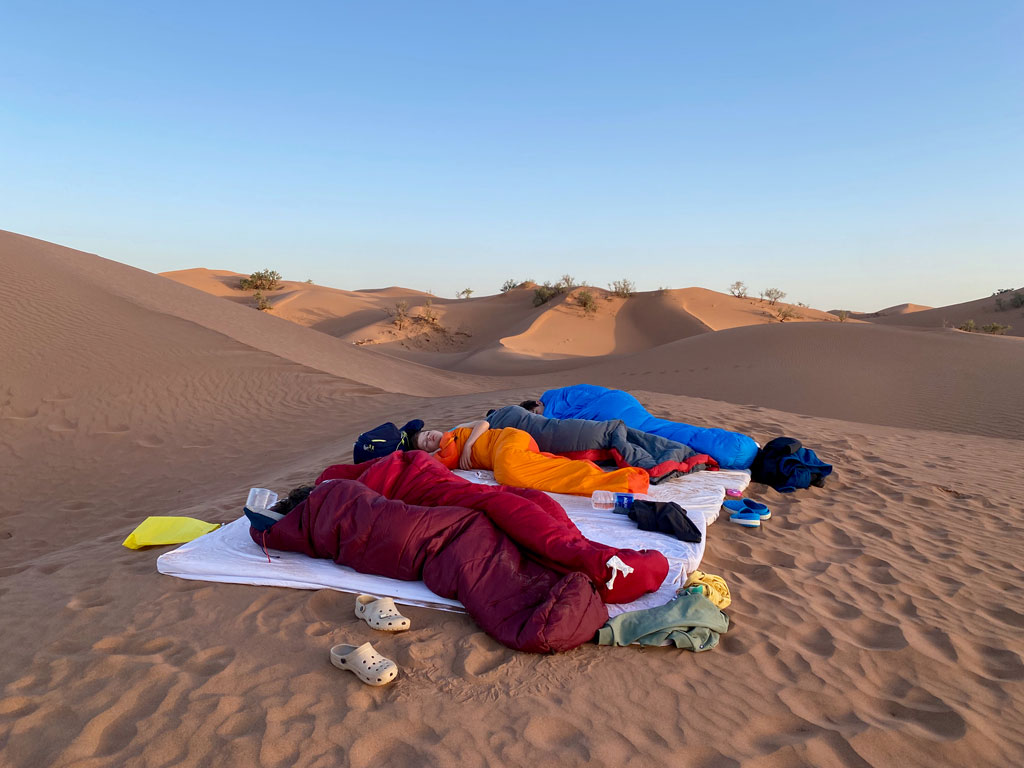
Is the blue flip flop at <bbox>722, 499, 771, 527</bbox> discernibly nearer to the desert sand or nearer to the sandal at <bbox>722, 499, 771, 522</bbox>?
the sandal at <bbox>722, 499, 771, 522</bbox>

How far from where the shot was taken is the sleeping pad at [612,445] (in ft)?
17.3

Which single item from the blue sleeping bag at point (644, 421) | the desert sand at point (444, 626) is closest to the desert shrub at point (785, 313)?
the desert sand at point (444, 626)

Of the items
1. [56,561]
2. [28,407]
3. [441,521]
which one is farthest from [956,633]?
[28,407]

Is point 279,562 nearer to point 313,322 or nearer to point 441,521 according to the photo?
point 441,521

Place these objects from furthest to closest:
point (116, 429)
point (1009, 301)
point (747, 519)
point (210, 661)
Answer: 1. point (1009, 301)
2. point (116, 429)
3. point (747, 519)
4. point (210, 661)

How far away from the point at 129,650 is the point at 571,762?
6.98 ft

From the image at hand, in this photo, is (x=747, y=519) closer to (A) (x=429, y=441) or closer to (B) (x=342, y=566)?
(A) (x=429, y=441)

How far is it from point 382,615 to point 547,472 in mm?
2170

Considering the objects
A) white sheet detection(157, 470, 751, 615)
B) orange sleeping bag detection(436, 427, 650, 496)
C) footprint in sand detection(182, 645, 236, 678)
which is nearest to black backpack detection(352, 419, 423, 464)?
orange sleeping bag detection(436, 427, 650, 496)

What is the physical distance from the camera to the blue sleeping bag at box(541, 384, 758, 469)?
565 cm

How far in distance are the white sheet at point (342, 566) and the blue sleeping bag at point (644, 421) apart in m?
1.34

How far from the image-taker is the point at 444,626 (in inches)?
116

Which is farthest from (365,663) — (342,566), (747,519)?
(747,519)

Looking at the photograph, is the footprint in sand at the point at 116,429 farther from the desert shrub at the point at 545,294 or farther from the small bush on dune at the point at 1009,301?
the small bush on dune at the point at 1009,301
